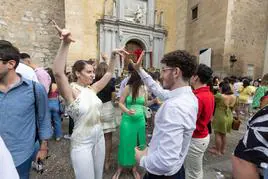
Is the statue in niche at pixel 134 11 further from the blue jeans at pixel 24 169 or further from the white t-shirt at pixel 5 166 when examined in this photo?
the white t-shirt at pixel 5 166

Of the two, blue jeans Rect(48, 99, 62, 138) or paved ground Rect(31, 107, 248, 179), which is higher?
blue jeans Rect(48, 99, 62, 138)

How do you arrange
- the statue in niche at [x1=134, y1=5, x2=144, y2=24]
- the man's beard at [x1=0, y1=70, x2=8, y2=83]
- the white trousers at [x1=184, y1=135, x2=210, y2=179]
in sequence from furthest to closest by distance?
the statue in niche at [x1=134, y1=5, x2=144, y2=24], the white trousers at [x1=184, y1=135, x2=210, y2=179], the man's beard at [x1=0, y1=70, x2=8, y2=83]

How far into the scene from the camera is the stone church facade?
12.3 meters

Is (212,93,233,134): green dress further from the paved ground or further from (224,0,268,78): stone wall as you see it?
(224,0,268,78): stone wall

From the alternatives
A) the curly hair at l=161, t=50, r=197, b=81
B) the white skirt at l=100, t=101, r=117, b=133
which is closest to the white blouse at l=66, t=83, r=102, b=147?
the curly hair at l=161, t=50, r=197, b=81

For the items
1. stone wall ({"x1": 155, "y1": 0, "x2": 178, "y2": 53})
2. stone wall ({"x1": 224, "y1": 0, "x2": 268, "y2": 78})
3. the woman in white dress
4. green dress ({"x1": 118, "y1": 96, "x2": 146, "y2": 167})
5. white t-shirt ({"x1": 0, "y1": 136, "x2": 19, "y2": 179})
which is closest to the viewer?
white t-shirt ({"x1": 0, "y1": 136, "x2": 19, "y2": 179})

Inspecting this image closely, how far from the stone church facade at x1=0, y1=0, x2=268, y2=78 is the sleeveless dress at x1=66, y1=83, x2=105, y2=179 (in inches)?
430

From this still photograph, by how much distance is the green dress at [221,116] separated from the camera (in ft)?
13.2

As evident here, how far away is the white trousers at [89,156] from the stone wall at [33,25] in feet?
41.7

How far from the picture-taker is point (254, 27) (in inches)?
520

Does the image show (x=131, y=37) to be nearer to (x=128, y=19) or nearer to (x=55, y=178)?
(x=128, y=19)

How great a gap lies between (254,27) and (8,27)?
1594 cm

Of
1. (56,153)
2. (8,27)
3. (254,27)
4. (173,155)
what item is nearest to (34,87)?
(173,155)

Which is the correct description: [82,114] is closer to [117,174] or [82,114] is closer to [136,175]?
[117,174]
